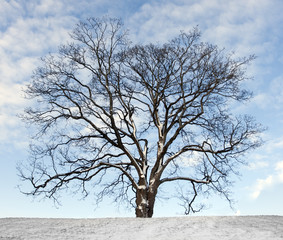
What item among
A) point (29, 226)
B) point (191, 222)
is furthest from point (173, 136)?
point (29, 226)

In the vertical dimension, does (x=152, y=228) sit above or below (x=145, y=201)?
below

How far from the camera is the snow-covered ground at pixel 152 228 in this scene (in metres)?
5.45

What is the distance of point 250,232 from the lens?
18.2ft

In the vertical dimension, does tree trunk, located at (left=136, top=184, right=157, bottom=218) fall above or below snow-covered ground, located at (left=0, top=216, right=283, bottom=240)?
above

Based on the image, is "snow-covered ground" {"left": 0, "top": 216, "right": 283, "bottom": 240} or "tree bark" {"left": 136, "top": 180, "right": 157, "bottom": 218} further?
"tree bark" {"left": 136, "top": 180, "right": 157, "bottom": 218}

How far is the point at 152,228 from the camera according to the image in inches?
234

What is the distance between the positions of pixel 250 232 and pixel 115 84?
28.9 feet

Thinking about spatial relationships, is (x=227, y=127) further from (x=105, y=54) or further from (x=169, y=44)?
(x=105, y=54)

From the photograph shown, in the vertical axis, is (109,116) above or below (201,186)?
above

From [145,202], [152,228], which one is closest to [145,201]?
[145,202]

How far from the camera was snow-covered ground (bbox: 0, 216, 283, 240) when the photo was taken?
545cm

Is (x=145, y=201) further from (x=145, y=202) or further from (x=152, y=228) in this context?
(x=152, y=228)

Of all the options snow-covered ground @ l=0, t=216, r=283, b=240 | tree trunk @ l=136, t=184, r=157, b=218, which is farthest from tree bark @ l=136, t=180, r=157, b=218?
snow-covered ground @ l=0, t=216, r=283, b=240

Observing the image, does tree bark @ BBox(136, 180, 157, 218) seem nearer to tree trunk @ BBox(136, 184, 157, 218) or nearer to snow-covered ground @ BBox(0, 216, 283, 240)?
tree trunk @ BBox(136, 184, 157, 218)
